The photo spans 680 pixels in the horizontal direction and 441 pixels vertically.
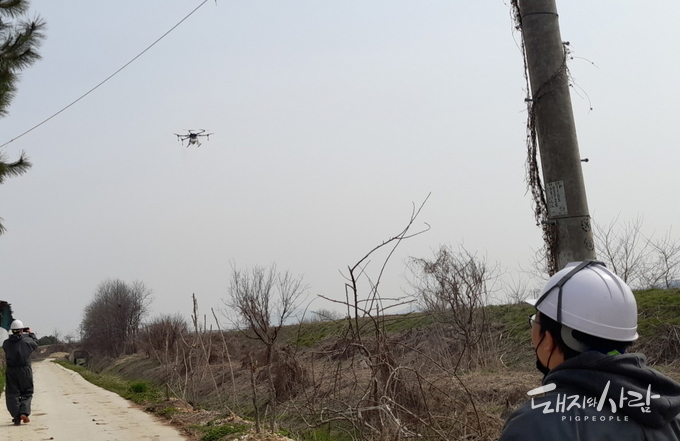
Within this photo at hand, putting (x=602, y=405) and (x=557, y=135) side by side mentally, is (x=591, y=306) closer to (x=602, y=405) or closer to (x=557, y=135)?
(x=602, y=405)

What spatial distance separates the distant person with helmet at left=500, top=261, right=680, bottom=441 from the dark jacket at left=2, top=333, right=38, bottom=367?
12.7m

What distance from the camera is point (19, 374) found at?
1215 cm

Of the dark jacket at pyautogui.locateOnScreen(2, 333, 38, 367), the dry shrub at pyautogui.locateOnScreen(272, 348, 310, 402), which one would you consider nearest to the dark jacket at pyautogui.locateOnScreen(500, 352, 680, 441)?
the dark jacket at pyautogui.locateOnScreen(2, 333, 38, 367)

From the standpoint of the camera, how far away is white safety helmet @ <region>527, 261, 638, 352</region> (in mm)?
1863

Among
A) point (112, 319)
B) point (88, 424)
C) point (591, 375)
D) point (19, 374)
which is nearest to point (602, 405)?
point (591, 375)

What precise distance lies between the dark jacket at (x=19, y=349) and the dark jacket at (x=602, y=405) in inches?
506

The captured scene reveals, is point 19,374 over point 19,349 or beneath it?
beneath

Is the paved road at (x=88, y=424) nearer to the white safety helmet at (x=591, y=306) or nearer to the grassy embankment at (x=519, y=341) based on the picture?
the grassy embankment at (x=519, y=341)

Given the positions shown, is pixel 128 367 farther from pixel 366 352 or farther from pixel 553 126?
pixel 553 126

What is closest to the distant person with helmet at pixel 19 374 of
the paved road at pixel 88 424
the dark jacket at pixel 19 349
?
the dark jacket at pixel 19 349

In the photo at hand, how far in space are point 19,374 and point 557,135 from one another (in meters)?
11.9

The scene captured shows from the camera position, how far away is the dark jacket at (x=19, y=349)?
40.8ft

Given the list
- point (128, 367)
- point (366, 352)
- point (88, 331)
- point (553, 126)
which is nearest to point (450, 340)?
point (366, 352)

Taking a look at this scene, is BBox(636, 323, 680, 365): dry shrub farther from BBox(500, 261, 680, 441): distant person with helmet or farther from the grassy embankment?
BBox(500, 261, 680, 441): distant person with helmet
